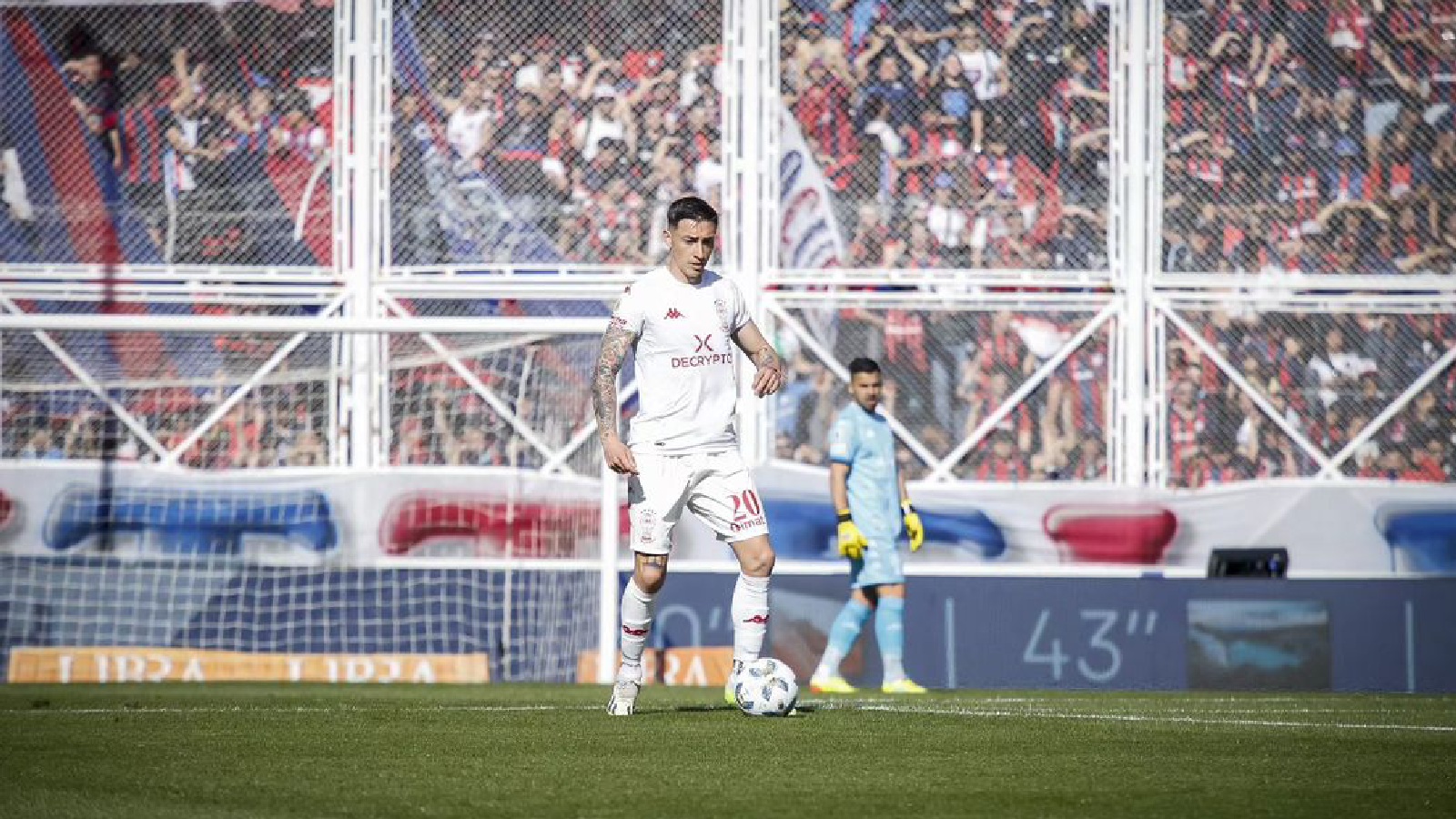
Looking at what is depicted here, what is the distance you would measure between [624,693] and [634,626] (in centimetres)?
29

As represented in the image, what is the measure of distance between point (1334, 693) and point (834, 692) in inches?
130

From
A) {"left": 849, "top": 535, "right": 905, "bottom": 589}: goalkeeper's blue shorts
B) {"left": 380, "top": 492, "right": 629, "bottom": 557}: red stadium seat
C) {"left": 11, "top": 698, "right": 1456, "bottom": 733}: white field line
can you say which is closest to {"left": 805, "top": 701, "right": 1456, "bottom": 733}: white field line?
{"left": 11, "top": 698, "right": 1456, "bottom": 733}: white field line

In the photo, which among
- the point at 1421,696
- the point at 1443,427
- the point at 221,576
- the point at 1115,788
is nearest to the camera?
the point at 1115,788

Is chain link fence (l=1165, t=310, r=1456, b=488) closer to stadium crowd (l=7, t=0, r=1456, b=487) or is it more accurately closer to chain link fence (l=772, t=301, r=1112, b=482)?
stadium crowd (l=7, t=0, r=1456, b=487)

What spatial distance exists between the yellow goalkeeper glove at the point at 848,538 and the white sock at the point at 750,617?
129 inches

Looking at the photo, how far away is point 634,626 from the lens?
29.7 ft

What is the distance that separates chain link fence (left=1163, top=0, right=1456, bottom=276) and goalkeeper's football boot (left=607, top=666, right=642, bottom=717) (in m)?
8.76

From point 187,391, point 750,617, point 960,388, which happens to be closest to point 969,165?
point 960,388

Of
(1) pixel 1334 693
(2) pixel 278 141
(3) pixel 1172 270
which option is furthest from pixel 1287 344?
(2) pixel 278 141

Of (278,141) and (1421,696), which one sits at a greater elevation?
(278,141)

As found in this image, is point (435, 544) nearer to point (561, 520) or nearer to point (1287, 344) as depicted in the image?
point (561, 520)

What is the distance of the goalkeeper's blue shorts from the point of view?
12.9 metres

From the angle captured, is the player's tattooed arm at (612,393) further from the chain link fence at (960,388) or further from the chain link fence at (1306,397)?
the chain link fence at (1306,397)

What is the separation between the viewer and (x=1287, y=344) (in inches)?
638
